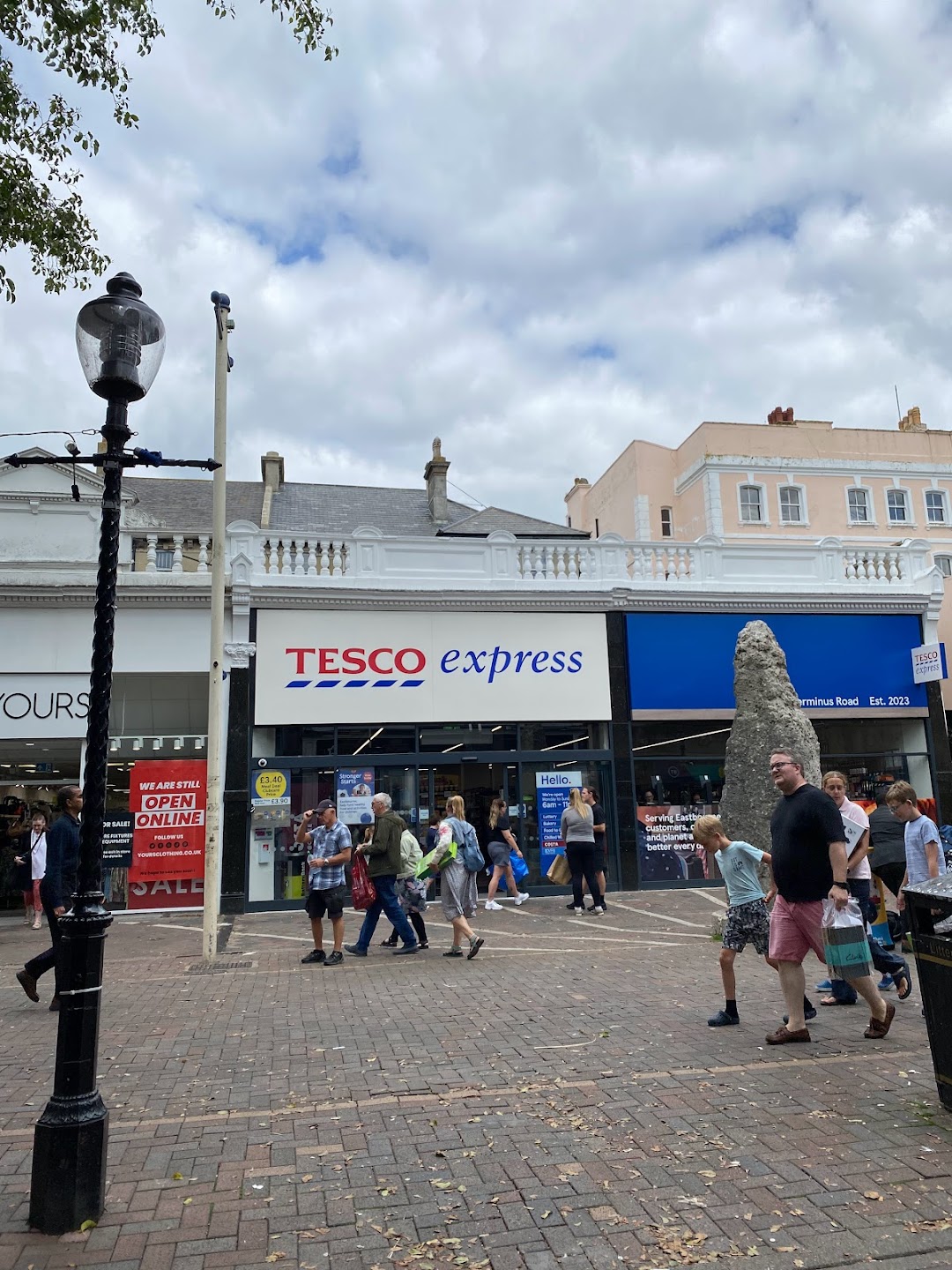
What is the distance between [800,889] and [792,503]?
24057 millimetres

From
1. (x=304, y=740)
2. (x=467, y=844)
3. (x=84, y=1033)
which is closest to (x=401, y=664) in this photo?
(x=304, y=740)

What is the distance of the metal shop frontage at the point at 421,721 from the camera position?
15.0 metres

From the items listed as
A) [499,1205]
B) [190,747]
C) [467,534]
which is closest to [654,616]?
[467,534]

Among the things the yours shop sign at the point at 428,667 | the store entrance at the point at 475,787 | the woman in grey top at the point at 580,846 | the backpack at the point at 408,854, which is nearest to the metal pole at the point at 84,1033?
the backpack at the point at 408,854

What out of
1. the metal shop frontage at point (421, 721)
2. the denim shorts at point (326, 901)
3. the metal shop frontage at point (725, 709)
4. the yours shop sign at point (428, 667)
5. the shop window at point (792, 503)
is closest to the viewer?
the denim shorts at point (326, 901)

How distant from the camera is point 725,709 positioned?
1672 cm

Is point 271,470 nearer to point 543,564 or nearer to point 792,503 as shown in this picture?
point 543,564

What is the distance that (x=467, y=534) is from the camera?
18.4m

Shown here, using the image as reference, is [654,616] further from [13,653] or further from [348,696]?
[13,653]

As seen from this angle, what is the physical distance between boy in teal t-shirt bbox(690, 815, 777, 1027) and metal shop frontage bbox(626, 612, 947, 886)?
31.5ft

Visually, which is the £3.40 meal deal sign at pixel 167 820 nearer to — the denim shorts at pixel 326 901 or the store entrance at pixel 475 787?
the store entrance at pixel 475 787

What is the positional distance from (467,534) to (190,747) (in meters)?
6.84

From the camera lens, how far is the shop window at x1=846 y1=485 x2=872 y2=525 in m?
28.1

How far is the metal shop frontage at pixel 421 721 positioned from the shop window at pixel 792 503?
13997 millimetres
